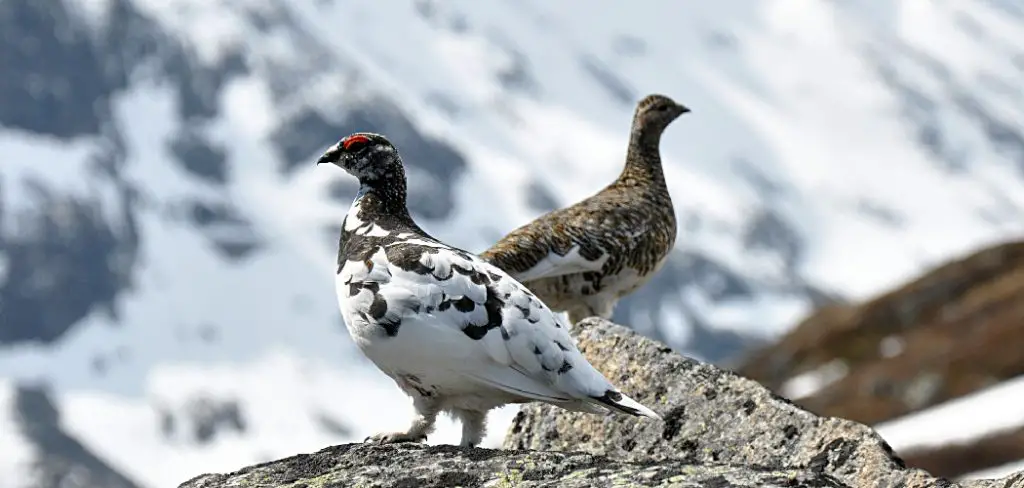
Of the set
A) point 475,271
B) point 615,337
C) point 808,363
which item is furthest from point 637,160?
point 808,363

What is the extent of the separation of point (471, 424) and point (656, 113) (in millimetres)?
6791

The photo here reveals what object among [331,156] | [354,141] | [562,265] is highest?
[562,265]

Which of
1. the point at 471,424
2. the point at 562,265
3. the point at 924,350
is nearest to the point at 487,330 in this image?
the point at 471,424

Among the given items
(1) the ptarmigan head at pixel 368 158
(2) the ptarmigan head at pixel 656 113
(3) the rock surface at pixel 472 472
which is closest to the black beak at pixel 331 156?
(1) the ptarmigan head at pixel 368 158

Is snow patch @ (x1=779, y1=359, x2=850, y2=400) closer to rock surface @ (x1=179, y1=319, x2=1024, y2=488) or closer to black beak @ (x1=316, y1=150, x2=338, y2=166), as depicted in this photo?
rock surface @ (x1=179, y1=319, x2=1024, y2=488)

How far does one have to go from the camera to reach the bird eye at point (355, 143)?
948 centimetres

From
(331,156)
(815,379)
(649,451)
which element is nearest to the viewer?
(331,156)

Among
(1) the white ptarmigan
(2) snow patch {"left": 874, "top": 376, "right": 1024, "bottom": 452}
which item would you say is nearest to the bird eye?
(1) the white ptarmigan

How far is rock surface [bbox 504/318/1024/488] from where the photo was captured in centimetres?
891

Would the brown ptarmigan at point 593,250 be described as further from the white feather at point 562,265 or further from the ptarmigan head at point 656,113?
the ptarmigan head at point 656,113

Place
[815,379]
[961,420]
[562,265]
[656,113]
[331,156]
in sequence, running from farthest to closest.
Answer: [815,379], [961,420], [656,113], [562,265], [331,156]

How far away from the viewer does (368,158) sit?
377 inches

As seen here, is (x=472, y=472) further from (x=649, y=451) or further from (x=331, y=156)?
(x=331, y=156)

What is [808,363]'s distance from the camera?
7594cm
